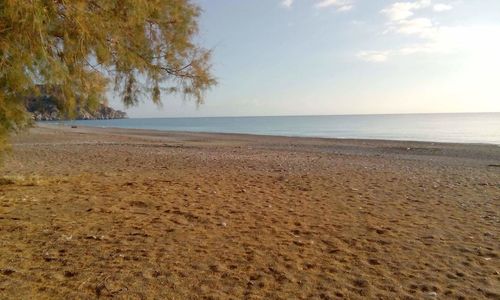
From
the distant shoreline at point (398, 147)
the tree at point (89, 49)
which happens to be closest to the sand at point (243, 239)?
the tree at point (89, 49)

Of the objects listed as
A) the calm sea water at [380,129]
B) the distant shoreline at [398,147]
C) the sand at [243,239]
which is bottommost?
the sand at [243,239]

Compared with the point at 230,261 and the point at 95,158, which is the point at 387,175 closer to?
the point at 230,261

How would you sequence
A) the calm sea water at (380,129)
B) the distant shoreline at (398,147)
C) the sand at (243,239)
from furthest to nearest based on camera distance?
→ 1. the calm sea water at (380,129)
2. the distant shoreline at (398,147)
3. the sand at (243,239)

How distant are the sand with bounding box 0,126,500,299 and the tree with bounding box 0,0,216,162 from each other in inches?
73.6

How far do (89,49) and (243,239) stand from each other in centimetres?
324

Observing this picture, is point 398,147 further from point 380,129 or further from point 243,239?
point 380,129

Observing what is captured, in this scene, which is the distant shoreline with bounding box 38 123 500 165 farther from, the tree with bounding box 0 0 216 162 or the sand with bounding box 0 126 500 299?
the tree with bounding box 0 0 216 162

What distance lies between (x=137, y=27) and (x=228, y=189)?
14.8 feet

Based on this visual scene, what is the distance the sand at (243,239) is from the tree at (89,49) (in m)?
1.87

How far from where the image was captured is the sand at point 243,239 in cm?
395

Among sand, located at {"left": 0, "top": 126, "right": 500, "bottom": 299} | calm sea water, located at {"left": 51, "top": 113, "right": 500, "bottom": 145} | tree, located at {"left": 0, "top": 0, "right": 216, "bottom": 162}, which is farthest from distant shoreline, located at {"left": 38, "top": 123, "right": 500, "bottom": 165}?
tree, located at {"left": 0, "top": 0, "right": 216, "bottom": 162}

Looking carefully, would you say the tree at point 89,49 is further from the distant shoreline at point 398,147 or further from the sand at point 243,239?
the distant shoreline at point 398,147

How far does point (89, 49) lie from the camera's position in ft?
16.5

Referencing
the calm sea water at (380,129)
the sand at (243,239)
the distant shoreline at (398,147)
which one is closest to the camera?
the sand at (243,239)
